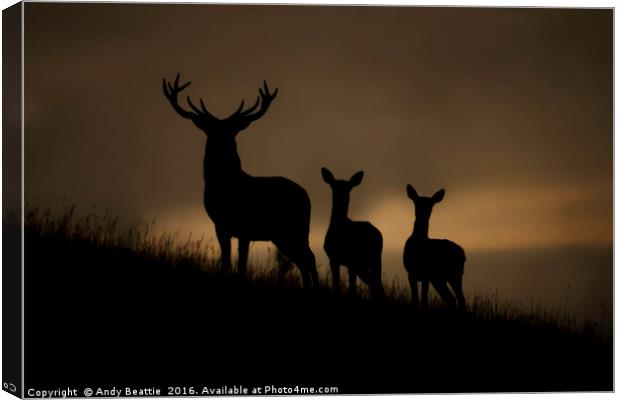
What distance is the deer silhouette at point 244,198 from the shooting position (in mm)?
8336

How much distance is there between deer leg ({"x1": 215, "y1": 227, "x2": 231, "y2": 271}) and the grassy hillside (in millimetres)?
62

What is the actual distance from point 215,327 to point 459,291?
1.68 m

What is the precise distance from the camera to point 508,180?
8.67 metres

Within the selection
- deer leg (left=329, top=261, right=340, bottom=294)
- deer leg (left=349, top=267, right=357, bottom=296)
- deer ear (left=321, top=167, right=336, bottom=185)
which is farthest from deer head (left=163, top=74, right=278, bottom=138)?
deer leg (left=349, top=267, right=357, bottom=296)

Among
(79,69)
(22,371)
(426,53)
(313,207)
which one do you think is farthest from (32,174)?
(426,53)

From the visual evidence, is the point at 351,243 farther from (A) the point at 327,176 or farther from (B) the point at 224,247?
(B) the point at 224,247

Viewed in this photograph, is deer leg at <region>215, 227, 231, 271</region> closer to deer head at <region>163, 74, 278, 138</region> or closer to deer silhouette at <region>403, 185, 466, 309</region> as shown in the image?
deer head at <region>163, 74, 278, 138</region>

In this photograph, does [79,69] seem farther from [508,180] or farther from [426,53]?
[508,180]

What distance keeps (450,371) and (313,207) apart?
1410mm

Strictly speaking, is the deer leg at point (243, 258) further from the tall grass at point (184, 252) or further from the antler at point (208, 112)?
the antler at point (208, 112)

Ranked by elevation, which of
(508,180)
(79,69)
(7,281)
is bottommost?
(7,281)

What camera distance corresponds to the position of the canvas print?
320 inches

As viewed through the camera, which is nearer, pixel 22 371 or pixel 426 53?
pixel 22 371

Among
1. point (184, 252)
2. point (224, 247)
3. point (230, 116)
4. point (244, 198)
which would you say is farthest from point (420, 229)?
point (184, 252)
